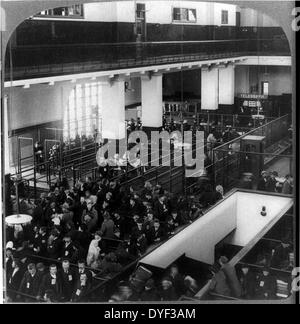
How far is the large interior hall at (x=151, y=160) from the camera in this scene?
841cm

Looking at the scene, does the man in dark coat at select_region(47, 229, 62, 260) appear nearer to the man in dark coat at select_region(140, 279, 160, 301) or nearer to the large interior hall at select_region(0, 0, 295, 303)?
the large interior hall at select_region(0, 0, 295, 303)

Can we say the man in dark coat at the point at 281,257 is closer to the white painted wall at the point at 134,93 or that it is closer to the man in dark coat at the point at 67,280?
the man in dark coat at the point at 67,280

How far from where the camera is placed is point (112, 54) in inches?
728

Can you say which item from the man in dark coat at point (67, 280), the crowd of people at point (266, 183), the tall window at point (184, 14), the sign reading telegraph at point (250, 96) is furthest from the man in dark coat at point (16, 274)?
the sign reading telegraph at point (250, 96)

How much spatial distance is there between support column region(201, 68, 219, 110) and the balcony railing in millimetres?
595

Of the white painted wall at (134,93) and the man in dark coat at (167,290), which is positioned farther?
the white painted wall at (134,93)

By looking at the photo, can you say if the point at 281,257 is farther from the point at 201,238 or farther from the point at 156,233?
the point at 201,238

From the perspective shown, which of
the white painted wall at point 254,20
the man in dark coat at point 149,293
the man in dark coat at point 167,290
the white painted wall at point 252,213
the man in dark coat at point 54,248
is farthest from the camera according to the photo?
the white painted wall at point 252,213

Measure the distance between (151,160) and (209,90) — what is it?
2665 mm

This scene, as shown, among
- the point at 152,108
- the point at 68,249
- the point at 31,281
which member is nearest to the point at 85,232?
the point at 68,249

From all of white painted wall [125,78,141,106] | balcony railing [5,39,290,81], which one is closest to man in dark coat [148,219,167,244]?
balcony railing [5,39,290,81]

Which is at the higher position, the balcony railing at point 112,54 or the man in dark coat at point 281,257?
the balcony railing at point 112,54

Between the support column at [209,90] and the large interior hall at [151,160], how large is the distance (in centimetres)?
6

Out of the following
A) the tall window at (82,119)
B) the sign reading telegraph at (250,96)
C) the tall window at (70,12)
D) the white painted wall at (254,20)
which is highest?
the tall window at (70,12)
